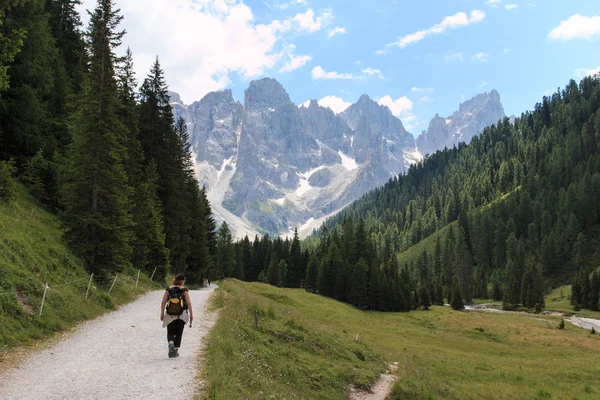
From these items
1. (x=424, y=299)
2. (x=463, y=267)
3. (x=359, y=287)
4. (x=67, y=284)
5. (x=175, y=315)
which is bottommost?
(x=424, y=299)

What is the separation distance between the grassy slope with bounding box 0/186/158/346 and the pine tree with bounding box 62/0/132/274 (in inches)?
62.3

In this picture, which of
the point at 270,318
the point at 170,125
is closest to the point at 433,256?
the point at 170,125

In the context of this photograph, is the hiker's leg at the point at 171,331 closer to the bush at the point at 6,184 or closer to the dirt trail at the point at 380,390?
the dirt trail at the point at 380,390

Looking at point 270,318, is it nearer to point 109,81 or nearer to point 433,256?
point 109,81

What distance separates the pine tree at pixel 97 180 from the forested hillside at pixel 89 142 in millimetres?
70

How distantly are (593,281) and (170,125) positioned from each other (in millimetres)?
118453

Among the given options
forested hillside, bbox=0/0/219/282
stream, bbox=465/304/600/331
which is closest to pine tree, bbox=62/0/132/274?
forested hillside, bbox=0/0/219/282

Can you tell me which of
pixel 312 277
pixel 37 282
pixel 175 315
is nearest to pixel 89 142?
pixel 37 282

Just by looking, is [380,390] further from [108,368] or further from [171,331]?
[108,368]

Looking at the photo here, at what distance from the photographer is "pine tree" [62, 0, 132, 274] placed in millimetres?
26594

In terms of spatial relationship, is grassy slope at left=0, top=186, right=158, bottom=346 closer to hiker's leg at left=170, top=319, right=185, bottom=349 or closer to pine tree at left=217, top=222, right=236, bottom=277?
hiker's leg at left=170, top=319, right=185, bottom=349

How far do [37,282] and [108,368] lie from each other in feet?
30.8

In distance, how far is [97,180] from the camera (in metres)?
27.1

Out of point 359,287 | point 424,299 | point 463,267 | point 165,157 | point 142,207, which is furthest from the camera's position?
point 463,267
